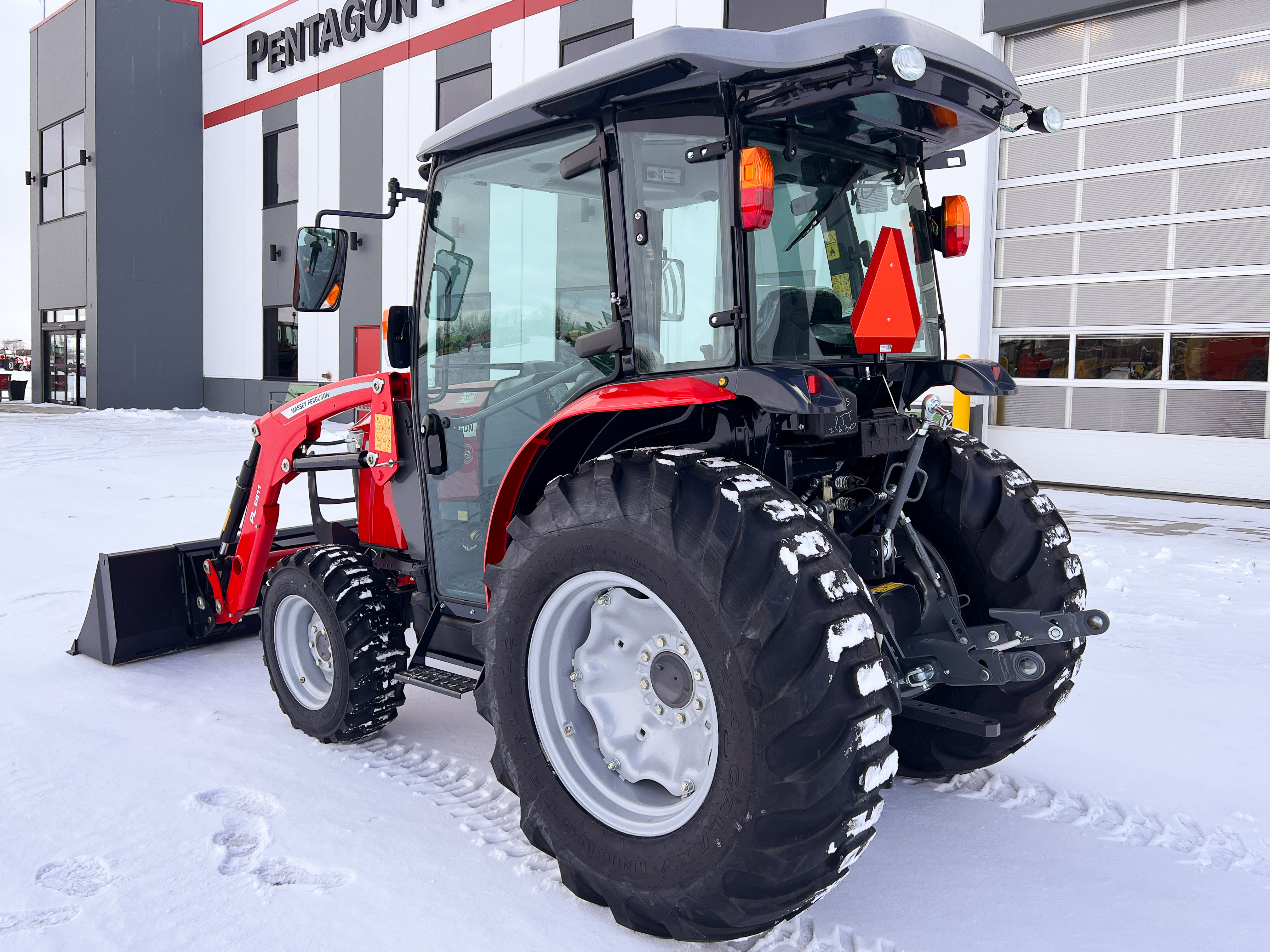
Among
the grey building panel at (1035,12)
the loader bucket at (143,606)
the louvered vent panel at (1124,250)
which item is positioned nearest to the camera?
the loader bucket at (143,606)

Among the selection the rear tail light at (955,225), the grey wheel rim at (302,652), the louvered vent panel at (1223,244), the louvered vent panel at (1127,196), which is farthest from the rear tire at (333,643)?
the louvered vent panel at (1127,196)

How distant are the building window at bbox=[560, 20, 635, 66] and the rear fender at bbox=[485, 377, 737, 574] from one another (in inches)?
473

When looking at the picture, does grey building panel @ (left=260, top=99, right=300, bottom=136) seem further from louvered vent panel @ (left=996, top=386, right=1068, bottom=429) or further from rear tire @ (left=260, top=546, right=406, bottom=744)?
rear tire @ (left=260, top=546, right=406, bottom=744)

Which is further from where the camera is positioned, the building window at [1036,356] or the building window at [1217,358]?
the building window at [1036,356]

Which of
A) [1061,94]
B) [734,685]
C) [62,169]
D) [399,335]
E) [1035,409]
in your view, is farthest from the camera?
[62,169]

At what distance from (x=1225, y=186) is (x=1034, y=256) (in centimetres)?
184

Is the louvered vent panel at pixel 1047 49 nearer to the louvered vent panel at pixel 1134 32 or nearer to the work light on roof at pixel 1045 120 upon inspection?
the louvered vent panel at pixel 1134 32

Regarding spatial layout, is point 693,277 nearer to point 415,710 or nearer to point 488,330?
point 488,330

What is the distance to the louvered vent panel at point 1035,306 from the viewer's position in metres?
10.5

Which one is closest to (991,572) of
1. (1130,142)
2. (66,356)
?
(1130,142)

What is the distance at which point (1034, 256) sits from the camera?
10.6 meters

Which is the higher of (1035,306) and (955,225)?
(1035,306)

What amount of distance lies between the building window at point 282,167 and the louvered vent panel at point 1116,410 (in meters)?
15.5

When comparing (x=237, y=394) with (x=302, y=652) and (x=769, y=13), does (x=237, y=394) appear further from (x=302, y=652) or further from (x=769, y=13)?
(x=302, y=652)
